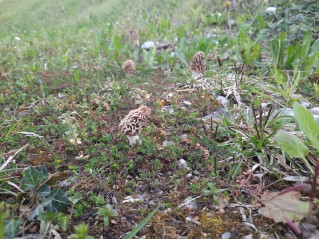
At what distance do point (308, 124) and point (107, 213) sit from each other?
1528 mm

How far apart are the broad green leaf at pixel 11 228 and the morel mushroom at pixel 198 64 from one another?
252 cm

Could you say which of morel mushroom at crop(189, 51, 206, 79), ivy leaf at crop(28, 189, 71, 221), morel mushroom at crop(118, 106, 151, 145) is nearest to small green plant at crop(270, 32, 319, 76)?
morel mushroom at crop(189, 51, 206, 79)

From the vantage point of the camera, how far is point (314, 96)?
3.29 meters

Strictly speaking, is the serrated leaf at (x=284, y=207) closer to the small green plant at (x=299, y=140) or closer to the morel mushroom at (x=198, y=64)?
the small green plant at (x=299, y=140)

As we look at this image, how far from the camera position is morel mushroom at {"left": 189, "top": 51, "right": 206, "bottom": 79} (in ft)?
11.5

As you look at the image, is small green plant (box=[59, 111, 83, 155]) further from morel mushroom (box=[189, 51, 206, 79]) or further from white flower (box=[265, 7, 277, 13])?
white flower (box=[265, 7, 277, 13])

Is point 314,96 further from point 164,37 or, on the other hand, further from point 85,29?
point 85,29

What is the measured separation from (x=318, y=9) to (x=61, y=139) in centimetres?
431

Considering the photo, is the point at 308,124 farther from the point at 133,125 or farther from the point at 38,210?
the point at 38,210

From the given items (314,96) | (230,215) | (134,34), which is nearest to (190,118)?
(230,215)

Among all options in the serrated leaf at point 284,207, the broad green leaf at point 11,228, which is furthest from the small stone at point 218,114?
the broad green leaf at point 11,228

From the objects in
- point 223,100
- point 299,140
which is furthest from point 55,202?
Answer: point 223,100

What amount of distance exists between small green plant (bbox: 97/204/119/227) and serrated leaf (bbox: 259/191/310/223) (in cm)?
92

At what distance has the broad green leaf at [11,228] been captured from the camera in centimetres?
171
